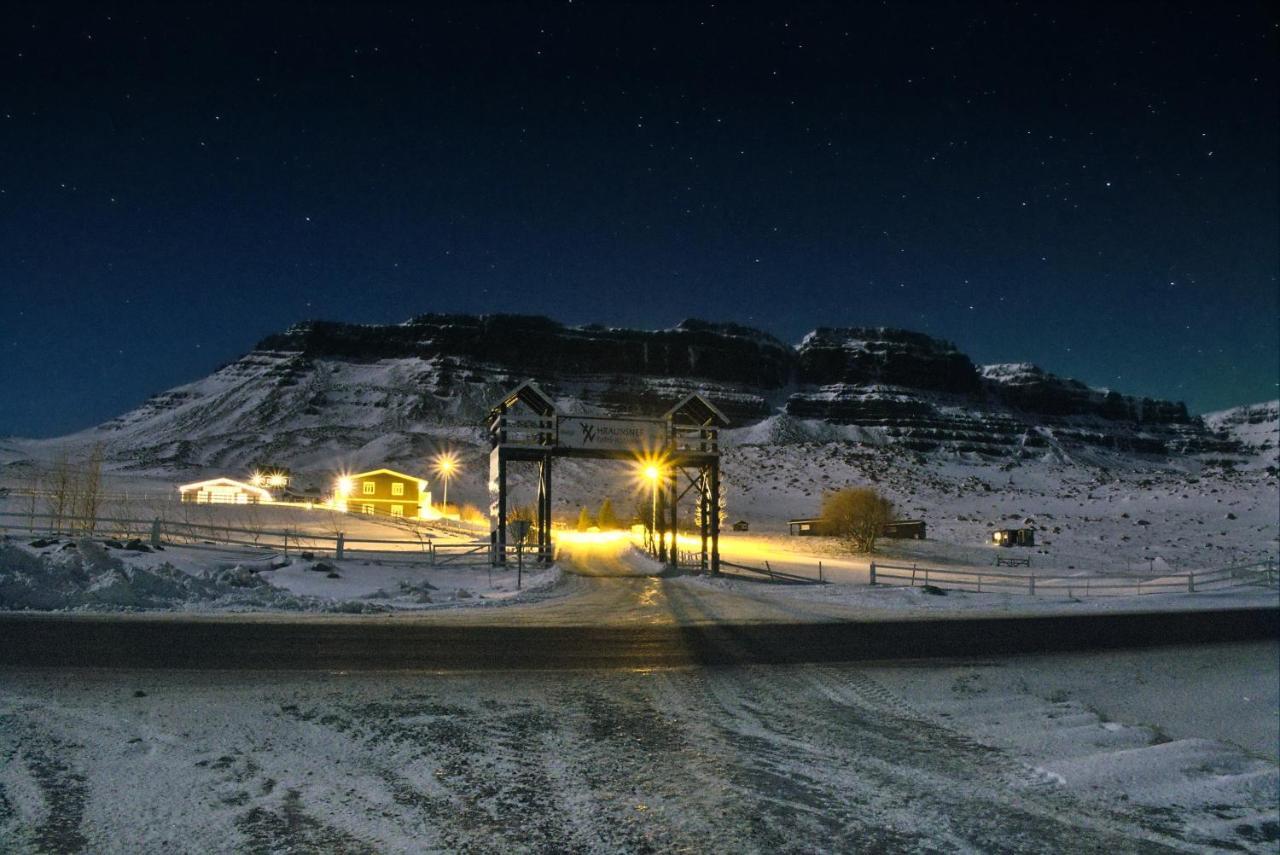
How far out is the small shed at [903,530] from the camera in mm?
67131

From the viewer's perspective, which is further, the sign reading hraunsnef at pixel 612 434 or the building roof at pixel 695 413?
the building roof at pixel 695 413

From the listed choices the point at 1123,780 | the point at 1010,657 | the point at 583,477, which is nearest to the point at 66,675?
the point at 1123,780

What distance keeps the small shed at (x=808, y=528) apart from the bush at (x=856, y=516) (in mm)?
1105

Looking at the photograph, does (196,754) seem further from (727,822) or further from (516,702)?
(727,822)

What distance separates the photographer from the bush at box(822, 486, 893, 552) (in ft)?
194

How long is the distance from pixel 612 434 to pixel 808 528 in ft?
156

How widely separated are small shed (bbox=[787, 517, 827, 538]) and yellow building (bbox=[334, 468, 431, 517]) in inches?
1482

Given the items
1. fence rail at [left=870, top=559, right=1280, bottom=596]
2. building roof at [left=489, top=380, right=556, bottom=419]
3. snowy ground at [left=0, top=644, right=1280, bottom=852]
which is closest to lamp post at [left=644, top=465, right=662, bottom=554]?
building roof at [left=489, top=380, right=556, bottom=419]

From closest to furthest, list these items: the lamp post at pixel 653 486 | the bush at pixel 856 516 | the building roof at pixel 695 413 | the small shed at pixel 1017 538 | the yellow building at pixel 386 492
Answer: the building roof at pixel 695 413 < the lamp post at pixel 653 486 < the bush at pixel 856 516 < the small shed at pixel 1017 538 < the yellow building at pixel 386 492

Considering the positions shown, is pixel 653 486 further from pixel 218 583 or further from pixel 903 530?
pixel 903 530

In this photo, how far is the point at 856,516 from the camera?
2514 inches

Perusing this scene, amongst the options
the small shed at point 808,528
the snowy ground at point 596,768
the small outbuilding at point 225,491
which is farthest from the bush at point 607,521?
the snowy ground at point 596,768

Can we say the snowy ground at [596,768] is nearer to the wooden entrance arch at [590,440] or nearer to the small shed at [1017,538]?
the wooden entrance arch at [590,440]

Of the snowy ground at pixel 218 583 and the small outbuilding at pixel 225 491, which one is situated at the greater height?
the small outbuilding at pixel 225 491
